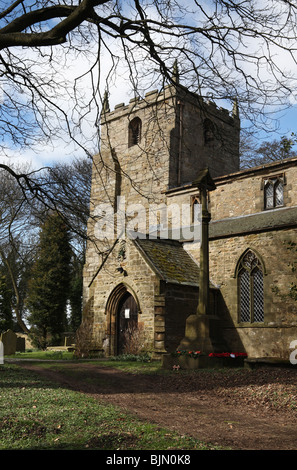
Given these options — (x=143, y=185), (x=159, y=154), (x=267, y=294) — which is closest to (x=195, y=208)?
(x=143, y=185)

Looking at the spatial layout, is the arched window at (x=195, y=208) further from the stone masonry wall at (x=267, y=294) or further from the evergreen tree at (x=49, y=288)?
the evergreen tree at (x=49, y=288)

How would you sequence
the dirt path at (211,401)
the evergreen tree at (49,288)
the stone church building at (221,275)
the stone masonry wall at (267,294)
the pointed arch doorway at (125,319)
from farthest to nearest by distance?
the evergreen tree at (49,288)
the pointed arch doorway at (125,319)
the stone masonry wall at (267,294)
the stone church building at (221,275)
the dirt path at (211,401)

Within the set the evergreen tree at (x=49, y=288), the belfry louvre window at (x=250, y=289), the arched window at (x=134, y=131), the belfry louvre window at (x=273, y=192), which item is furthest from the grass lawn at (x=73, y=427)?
the arched window at (x=134, y=131)

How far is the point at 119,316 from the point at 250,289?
507 centimetres

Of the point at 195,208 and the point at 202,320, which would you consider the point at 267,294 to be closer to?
the point at 202,320

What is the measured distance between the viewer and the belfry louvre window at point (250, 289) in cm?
1650

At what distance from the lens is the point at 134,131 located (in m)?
27.9

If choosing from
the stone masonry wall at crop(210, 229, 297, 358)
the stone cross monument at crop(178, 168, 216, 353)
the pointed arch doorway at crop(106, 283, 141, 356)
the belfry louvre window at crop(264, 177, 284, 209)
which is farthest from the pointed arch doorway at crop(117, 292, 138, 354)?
the belfry louvre window at crop(264, 177, 284, 209)

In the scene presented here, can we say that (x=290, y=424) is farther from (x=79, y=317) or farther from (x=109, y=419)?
(x=79, y=317)

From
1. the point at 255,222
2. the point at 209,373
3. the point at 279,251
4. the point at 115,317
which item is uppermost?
the point at 255,222

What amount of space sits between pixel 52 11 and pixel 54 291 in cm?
2303

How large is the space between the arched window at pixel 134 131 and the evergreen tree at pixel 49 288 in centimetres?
712

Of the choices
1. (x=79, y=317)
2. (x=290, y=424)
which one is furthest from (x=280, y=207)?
(x=79, y=317)

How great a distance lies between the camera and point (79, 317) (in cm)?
3278
